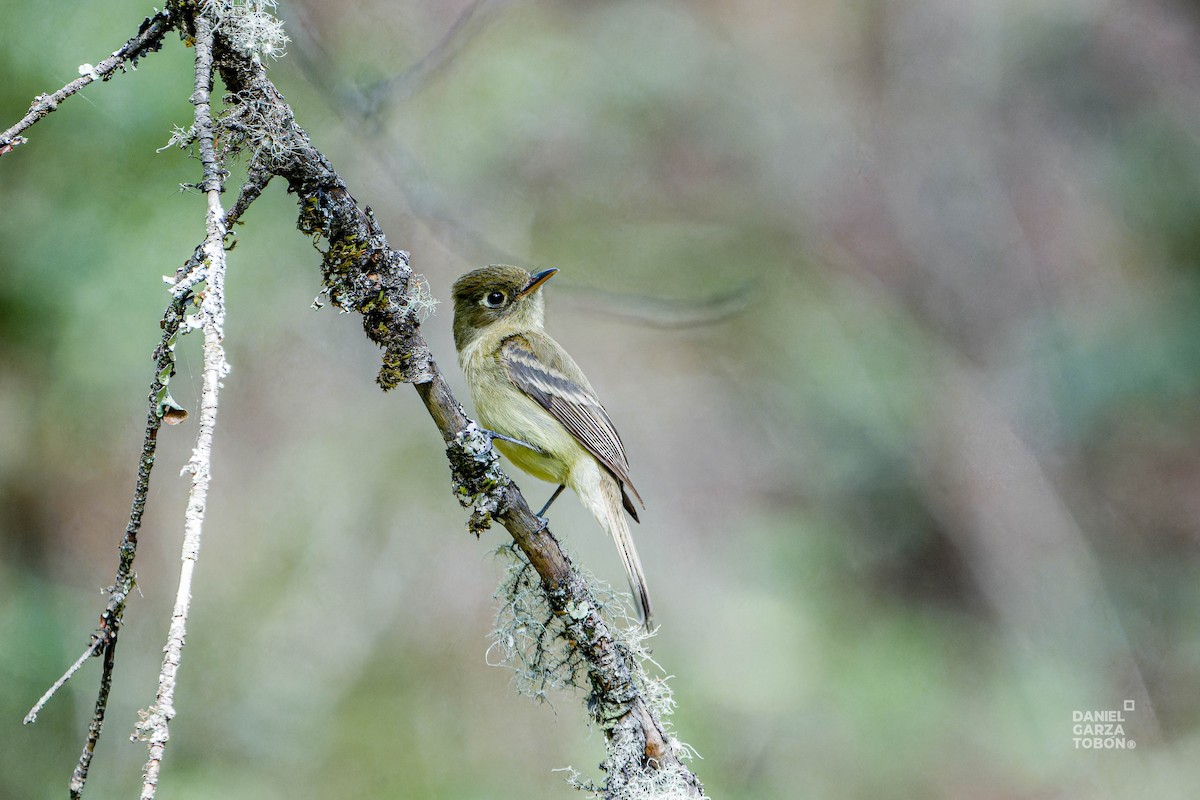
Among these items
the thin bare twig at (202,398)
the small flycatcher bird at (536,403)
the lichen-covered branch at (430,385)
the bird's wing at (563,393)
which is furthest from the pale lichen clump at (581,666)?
the thin bare twig at (202,398)

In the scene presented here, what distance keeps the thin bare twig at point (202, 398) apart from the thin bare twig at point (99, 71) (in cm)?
8

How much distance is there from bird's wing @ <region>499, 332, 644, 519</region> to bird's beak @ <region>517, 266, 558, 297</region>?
0.17 m

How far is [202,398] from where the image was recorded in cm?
159

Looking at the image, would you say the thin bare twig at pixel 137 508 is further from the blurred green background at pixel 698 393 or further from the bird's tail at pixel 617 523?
the blurred green background at pixel 698 393

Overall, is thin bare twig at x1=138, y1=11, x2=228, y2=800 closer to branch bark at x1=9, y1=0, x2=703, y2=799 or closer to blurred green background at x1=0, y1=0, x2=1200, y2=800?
branch bark at x1=9, y1=0, x2=703, y2=799

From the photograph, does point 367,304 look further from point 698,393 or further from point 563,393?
point 698,393

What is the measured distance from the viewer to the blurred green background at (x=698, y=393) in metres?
4.34

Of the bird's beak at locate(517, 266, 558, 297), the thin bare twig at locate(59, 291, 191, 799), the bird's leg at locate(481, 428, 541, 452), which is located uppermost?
the bird's beak at locate(517, 266, 558, 297)

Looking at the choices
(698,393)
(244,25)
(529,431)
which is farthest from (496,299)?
(698,393)

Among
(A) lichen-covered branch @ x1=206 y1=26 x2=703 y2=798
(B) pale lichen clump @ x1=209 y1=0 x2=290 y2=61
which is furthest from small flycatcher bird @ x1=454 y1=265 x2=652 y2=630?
(B) pale lichen clump @ x1=209 y1=0 x2=290 y2=61

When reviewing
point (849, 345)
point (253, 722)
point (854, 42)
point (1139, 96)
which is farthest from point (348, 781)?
point (1139, 96)

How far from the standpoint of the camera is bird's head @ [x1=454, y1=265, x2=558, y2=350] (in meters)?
4.00

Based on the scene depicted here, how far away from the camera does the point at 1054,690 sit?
6.37 m

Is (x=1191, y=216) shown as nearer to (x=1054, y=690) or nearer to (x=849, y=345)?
(x=849, y=345)
